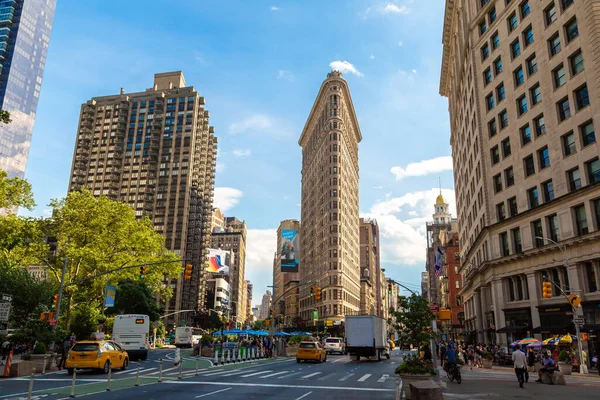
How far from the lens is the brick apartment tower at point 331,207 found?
108m

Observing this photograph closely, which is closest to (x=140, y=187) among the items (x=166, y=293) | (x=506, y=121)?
(x=166, y=293)

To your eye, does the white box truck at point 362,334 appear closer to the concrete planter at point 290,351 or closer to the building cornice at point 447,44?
the concrete planter at point 290,351

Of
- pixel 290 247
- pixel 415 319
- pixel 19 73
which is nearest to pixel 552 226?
pixel 415 319

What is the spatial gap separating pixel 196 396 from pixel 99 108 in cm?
15045

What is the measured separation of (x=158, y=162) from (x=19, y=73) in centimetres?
7941

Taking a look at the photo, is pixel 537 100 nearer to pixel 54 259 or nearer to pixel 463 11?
pixel 463 11

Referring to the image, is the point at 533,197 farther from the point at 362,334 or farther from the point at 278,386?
the point at 278,386

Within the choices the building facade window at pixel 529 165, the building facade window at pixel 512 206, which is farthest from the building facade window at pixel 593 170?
the building facade window at pixel 512 206

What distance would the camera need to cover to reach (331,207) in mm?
110875

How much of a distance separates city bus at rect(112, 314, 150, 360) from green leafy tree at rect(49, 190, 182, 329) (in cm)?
788

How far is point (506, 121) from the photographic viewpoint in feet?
→ 151

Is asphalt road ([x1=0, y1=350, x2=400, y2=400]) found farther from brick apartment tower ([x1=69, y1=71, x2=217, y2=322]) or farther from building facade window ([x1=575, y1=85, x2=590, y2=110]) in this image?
brick apartment tower ([x1=69, y1=71, x2=217, y2=322])

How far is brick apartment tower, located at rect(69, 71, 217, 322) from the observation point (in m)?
134

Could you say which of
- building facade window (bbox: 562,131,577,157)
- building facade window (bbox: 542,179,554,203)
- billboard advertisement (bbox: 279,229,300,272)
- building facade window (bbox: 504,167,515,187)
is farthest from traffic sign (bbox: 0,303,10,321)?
billboard advertisement (bbox: 279,229,300,272)
